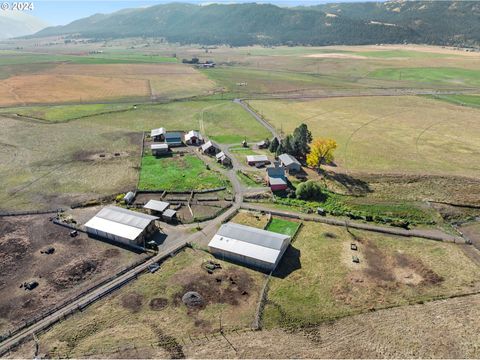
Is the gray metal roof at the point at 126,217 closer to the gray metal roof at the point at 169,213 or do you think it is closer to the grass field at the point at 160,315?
the gray metal roof at the point at 169,213

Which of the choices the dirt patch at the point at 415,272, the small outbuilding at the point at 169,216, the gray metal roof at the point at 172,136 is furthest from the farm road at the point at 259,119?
the dirt patch at the point at 415,272

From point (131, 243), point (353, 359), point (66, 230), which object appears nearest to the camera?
point (353, 359)

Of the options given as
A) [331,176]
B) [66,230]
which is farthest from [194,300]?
[331,176]

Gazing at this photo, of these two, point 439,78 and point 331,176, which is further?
point 439,78

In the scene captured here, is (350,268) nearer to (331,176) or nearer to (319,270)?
(319,270)

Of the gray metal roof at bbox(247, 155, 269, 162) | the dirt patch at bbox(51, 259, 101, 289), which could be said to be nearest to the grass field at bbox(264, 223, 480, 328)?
the dirt patch at bbox(51, 259, 101, 289)

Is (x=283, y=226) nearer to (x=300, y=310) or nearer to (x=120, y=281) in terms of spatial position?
(x=300, y=310)
